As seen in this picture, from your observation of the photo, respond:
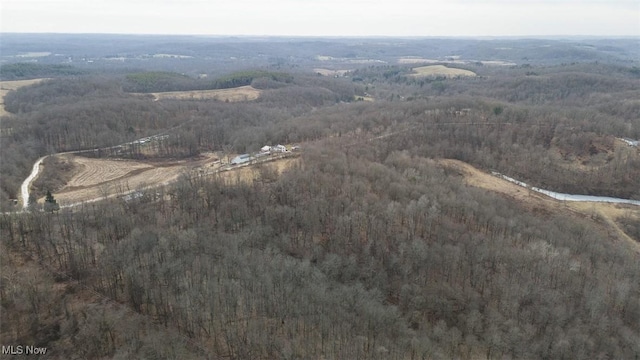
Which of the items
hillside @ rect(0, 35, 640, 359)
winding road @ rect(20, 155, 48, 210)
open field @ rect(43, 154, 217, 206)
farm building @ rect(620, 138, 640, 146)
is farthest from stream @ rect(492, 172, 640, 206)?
winding road @ rect(20, 155, 48, 210)

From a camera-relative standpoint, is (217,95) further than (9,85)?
No

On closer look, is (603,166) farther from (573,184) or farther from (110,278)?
(110,278)

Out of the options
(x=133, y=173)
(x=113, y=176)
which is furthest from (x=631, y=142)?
(x=113, y=176)

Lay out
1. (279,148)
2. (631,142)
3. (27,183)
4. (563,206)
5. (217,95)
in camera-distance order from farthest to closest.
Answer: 1. (217,95)
2. (631,142)
3. (279,148)
4. (27,183)
5. (563,206)

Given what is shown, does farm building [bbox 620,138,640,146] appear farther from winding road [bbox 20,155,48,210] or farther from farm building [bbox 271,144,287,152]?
winding road [bbox 20,155,48,210]

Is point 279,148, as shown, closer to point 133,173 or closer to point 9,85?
point 133,173
